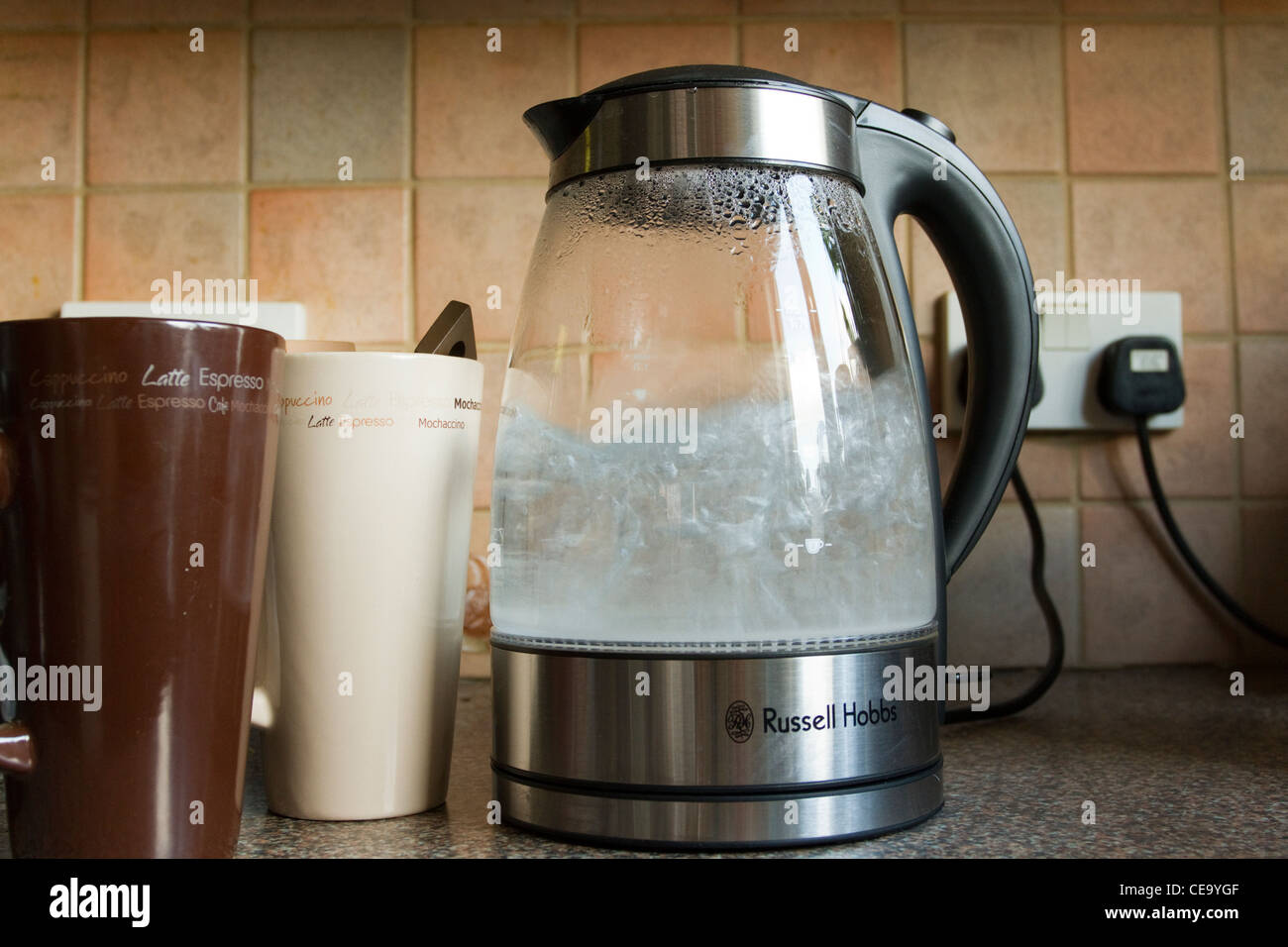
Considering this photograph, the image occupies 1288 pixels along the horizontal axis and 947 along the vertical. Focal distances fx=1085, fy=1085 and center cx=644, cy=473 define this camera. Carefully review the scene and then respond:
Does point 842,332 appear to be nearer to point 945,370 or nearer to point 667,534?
point 667,534

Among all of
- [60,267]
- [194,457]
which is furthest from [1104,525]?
[60,267]

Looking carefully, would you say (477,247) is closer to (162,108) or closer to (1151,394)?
(162,108)

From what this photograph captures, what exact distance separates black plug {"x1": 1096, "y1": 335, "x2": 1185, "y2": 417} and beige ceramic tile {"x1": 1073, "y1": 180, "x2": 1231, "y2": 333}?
46mm

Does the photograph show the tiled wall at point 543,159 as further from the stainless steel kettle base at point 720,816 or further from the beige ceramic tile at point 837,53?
the stainless steel kettle base at point 720,816

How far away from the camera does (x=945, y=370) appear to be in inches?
31.7

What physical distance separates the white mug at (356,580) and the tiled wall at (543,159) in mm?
365

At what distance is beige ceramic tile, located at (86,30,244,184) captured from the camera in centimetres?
82

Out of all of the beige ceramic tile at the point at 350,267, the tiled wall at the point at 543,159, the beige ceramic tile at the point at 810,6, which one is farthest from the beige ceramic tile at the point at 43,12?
the beige ceramic tile at the point at 810,6

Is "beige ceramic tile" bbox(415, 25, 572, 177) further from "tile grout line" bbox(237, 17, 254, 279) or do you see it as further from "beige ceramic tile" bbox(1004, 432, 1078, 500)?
"beige ceramic tile" bbox(1004, 432, 1078, 500)

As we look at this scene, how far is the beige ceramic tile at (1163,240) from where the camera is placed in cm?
82

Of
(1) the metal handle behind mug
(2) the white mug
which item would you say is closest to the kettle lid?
(2) the white mug

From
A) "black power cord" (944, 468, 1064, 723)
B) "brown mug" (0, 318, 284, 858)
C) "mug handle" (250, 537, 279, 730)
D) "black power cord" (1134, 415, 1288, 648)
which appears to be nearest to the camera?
"brown mug" (0, 318, 284, 858)

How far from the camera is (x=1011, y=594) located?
0.81 meters
